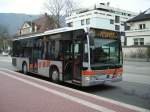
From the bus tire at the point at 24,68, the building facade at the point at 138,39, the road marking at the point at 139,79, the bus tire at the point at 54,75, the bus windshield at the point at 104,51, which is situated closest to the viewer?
the bus windshield at the point at 104,51

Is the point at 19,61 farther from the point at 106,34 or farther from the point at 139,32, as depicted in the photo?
the point at 139,32

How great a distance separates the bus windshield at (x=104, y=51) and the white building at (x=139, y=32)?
38183mm

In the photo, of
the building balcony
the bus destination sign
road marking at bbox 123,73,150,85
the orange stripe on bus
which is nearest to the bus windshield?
the bus destination sign

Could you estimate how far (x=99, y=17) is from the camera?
7756 cm

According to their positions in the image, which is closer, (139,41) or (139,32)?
(139,32)

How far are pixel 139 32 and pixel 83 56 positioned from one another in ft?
136

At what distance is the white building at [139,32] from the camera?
50.3 meters

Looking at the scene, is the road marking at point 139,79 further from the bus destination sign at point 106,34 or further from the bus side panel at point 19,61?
the bus side panel at point 19,61

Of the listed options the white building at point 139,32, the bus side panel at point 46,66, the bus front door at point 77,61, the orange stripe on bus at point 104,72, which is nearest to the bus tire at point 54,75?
the bus side panel at point 46,66

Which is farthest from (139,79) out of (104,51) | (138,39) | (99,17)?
(99,17)

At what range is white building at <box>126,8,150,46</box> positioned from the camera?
5027 cm

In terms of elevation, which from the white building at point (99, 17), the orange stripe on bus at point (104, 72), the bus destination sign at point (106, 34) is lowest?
the orange stripe on bus at point (104, 72)

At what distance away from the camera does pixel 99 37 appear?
12.1 meters

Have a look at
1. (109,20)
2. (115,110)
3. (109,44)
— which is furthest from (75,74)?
(109,20)
